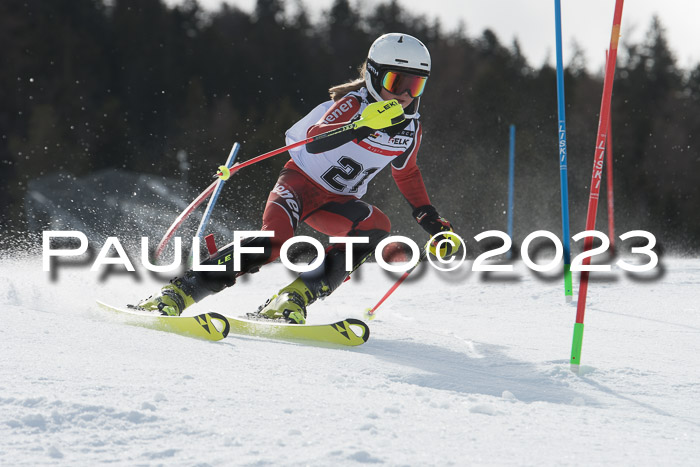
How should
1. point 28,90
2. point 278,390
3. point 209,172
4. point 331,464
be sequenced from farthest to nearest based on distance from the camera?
point 28,90, point 209,172, point 278,390, point 331,464

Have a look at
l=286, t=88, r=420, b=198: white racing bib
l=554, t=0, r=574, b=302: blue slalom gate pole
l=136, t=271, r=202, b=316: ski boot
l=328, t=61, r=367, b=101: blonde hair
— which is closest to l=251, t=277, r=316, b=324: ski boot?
l=136, t=271, r=202, b=316: ski boot

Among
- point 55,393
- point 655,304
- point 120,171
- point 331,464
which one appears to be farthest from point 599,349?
point 120,171

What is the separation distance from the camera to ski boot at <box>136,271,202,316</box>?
304 centimetres

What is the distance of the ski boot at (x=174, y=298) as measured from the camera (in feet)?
9.99

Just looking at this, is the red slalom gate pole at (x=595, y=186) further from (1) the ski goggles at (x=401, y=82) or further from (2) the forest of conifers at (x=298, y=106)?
(2) the forest of conifers at (x=298, y=106)

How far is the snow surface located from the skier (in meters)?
0.39

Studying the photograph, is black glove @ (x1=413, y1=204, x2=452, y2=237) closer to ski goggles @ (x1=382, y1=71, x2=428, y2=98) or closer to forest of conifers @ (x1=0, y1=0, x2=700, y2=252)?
ski goggles @ (x1=382, y1=71, x2=428, y2=98)

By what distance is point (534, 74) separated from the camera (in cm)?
2827

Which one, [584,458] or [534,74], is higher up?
[534,74]

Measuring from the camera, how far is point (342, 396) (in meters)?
1.72

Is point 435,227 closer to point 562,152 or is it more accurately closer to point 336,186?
point 336,186

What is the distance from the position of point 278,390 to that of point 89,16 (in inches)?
1245

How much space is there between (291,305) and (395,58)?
1220 mm

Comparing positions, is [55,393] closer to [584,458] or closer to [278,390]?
[278,390]
